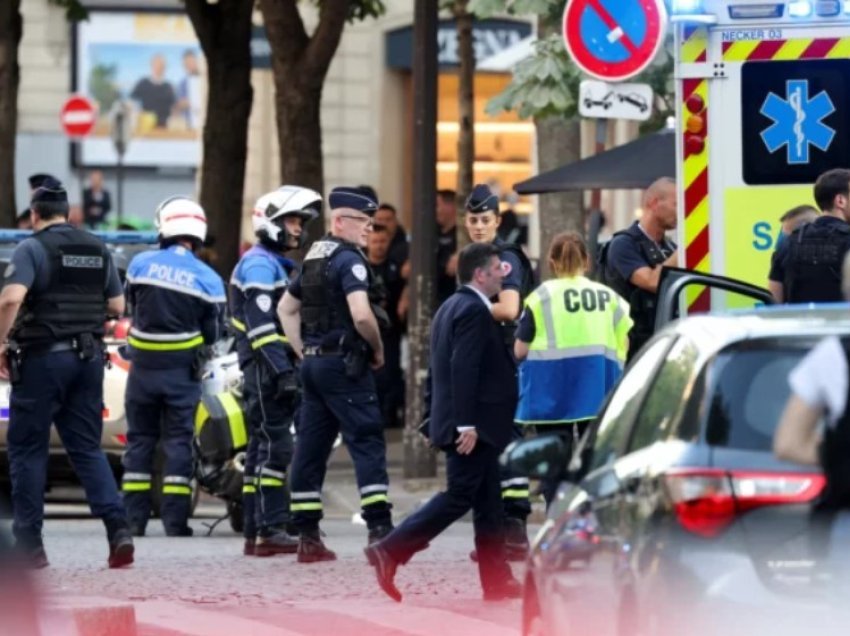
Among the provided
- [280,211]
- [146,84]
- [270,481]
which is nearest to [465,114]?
[280,211]

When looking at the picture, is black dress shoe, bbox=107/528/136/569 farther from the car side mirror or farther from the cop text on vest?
the car side mirror

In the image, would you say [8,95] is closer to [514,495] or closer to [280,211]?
[280,211]

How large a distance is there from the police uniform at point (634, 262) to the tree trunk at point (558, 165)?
6.93 meters

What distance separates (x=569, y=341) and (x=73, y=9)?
47.7 feet

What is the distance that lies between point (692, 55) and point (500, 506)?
A: 213 centimetres

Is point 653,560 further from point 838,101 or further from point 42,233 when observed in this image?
point 42,233

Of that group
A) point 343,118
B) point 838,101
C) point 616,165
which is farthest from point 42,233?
point 343,118

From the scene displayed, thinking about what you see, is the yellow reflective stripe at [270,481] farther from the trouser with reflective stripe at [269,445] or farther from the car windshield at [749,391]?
the car windshield at [749,391]

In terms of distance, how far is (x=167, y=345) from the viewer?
14531 mm

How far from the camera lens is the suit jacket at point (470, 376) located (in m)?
11.2

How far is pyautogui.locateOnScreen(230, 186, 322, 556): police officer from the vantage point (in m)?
13.4

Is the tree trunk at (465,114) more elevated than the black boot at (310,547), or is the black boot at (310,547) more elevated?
the tree trunk at (465,114)

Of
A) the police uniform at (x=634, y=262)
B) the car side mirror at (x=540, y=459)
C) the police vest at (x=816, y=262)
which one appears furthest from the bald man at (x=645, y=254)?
the car side mirror at (x=540, y=459)

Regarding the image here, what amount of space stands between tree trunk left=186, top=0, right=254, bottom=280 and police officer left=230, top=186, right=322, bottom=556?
895 cm
